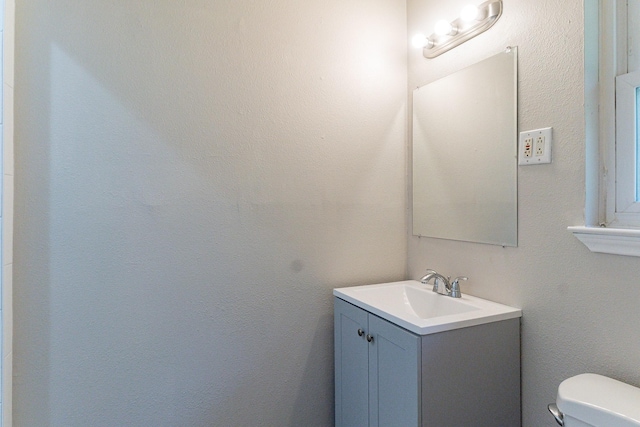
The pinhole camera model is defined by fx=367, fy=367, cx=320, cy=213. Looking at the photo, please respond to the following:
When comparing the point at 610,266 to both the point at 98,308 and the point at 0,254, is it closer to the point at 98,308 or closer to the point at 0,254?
the point at 98,308

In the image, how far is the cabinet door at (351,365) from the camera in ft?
4.47

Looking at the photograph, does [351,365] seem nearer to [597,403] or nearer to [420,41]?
[597,403]

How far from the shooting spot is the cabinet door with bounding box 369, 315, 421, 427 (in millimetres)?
1080

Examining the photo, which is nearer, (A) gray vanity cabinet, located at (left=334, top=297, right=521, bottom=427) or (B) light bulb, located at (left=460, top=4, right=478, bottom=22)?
(A) gray vanity cabinet, located at (left=334, top=297, right=521, bottom=427)

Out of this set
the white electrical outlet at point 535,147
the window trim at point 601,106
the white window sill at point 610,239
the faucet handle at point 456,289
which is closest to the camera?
the white window sill at point 610,239

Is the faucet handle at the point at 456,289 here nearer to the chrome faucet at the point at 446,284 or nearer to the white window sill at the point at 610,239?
the chrome faucet at the point at 446,284

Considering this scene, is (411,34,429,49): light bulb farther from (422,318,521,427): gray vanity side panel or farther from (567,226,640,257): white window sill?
(422,318,521,427): gray vanity side panel

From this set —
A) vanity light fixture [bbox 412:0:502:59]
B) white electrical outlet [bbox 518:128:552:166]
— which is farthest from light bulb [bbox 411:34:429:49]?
white electrical outlet [bbox 518:128:552:166]

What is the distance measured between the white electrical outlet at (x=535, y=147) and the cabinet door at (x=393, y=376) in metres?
0.68

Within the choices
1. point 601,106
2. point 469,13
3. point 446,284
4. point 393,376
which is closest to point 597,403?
point 393,376

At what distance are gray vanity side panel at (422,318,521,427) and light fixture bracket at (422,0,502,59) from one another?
3.50 ft

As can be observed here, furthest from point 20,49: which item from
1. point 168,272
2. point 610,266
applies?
point 610,266

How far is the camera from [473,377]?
1130 millimetres

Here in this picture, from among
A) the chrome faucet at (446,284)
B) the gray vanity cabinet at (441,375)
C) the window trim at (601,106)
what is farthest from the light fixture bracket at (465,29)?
the gray vanity cabinet at (441,375)
